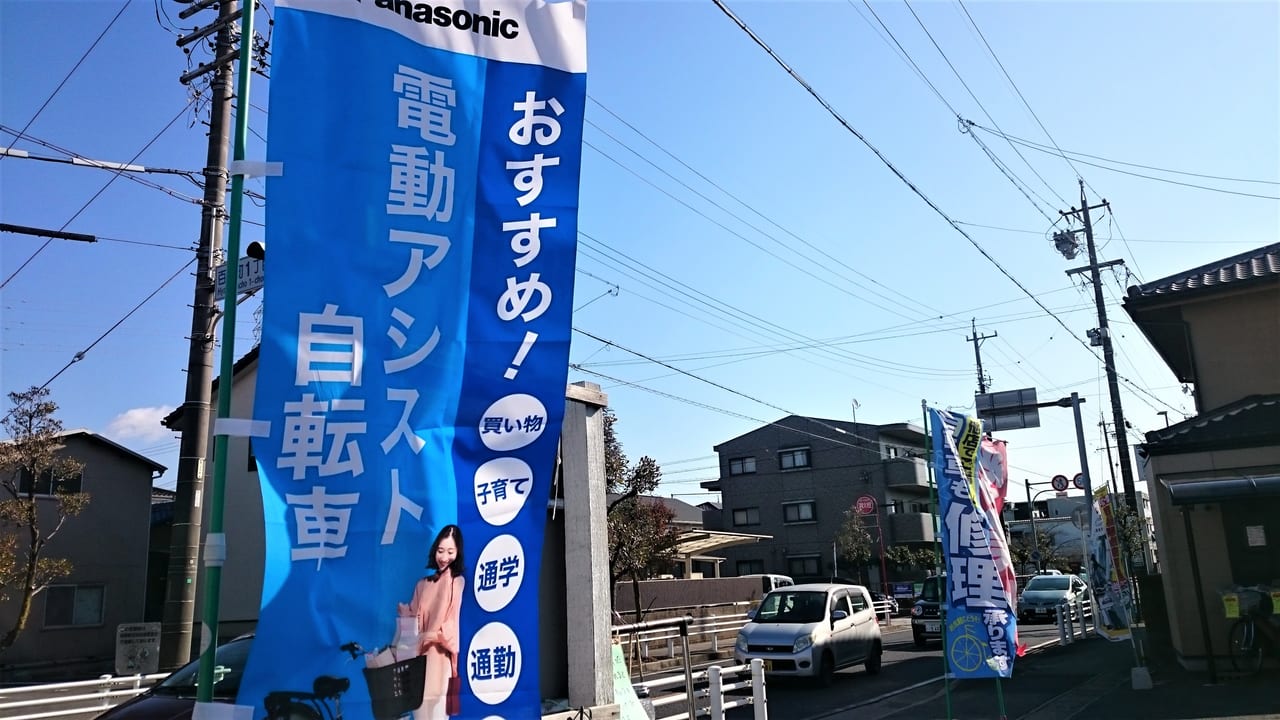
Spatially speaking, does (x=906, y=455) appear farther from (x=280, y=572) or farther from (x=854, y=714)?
(x=280, y=572)

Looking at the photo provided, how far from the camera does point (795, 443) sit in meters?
44.4

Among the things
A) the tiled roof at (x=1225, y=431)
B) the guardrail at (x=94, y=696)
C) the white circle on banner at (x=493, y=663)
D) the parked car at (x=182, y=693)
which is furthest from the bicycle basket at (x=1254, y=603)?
the guardrail at (x=94, y=696)

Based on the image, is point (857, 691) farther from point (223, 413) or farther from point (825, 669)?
point (223, 413)

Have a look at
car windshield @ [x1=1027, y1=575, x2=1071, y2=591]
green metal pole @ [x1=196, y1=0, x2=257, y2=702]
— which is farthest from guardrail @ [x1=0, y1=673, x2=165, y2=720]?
car windshield @ [x1=1027, y1=575, x2=1071, y2=591]

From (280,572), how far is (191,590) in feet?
24.4

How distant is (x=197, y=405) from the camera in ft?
30.5

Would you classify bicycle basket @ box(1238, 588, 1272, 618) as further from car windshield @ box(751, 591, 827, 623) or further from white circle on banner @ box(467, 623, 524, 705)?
white circle on banner @ box(467, 623, 524, 705)

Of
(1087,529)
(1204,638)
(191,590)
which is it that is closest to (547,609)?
(191,590)

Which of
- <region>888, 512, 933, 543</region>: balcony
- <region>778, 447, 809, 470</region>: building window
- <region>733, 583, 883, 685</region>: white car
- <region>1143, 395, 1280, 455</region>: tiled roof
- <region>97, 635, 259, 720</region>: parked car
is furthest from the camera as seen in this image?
<region>778, 447, 809, 470</region>: building window

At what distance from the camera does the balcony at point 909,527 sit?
4103 cm

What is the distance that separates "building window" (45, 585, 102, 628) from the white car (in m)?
15.8

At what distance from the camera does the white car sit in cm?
1473

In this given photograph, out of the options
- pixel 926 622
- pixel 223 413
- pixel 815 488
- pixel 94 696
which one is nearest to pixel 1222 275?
pixel 926 622

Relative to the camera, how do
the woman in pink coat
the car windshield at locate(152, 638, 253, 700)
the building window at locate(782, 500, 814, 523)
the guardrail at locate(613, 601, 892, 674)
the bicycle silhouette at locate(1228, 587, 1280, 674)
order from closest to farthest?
the woman in pink coat → the car windshield at locate(152, 638, 253, 700) → the bicycle silhouette at locate(1228, 587, 1280, 674) → the guardrail at locate(613, 601, 892, 674) → the building window at locate(782, 500, 814, 523)
